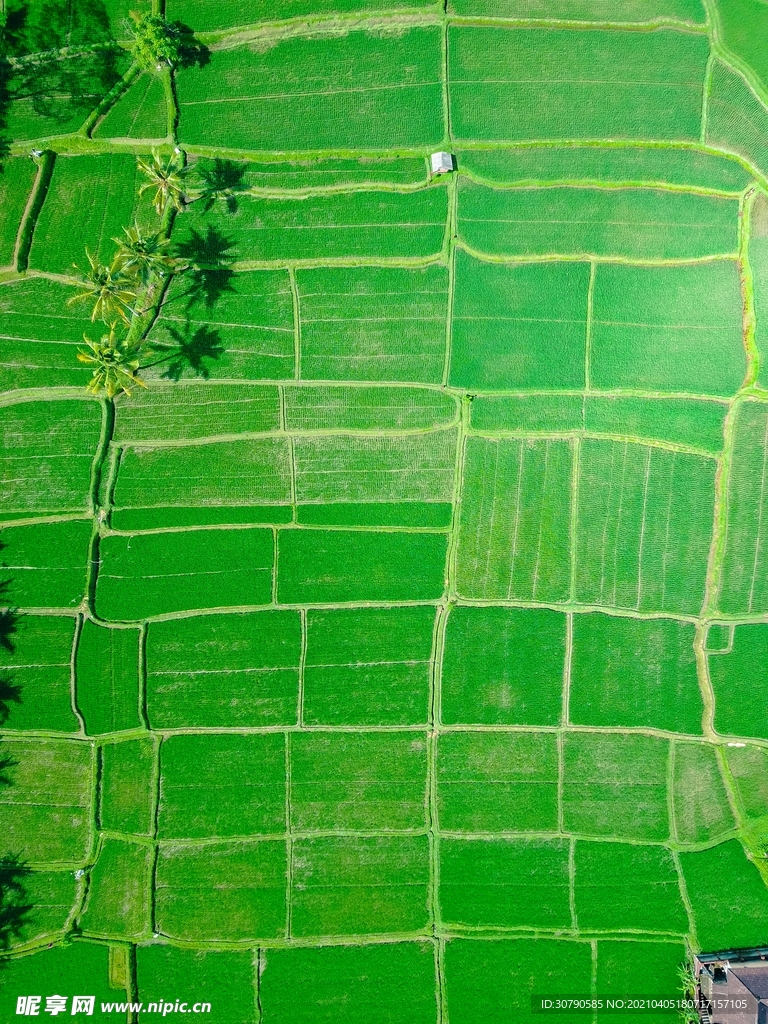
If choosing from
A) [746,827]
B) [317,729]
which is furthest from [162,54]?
[746,827]

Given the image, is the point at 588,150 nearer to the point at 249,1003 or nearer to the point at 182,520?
the point at 182,520

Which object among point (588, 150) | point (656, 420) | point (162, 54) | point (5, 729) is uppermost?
point (162, 54)

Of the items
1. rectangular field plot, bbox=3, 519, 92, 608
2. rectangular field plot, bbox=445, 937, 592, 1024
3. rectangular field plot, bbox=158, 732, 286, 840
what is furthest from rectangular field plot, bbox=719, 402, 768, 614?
rectangular field plot, bbox=3, 519, 92, 608

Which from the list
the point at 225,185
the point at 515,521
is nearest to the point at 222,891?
the point at 515,521

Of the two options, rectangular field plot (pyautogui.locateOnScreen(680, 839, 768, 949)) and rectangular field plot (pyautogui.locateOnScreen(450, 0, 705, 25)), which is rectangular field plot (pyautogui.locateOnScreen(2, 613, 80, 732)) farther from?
rectangular field plot (pyautogui.locateOnScreen(450, 0, 705, 25))

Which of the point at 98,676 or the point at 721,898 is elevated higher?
the point at 98,676

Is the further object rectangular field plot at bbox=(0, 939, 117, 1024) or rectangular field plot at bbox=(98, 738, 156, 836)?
rectangular field plot at bbox=(98, 738, 156, 836)

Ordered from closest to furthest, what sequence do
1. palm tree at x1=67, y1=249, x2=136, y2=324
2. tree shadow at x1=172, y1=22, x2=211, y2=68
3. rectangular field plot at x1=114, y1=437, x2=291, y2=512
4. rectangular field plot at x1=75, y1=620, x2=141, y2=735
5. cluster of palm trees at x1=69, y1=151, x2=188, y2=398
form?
palm tree at x1=67, y1=249, x2=136, y2=324 → cluster of palm trees at x1=69, y1=151, x2=188, y2=398 → rectangular field plot at x1=75, y1=620, x2=141, y2=735 → rectangular field plot at x1=114, y1=437, x2=291, y2=512 → tree shadow at x1=172, y1=22, x2=211, y2=68
